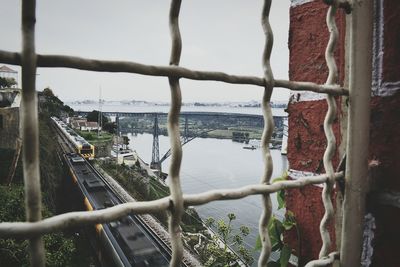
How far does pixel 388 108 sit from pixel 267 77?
1.21 feet

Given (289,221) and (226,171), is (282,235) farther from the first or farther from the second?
(226,171)

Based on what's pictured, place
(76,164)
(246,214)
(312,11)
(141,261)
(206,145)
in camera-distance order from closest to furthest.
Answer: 1. (312,11)
2. (141,261)
3. (76,164)
4. (246,214)
5. (206,145)

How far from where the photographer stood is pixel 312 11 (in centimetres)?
93

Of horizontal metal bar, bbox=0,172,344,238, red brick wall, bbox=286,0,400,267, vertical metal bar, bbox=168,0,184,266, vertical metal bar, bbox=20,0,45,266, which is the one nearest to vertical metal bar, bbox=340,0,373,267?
red brick wall, bbox=286,0,400,267

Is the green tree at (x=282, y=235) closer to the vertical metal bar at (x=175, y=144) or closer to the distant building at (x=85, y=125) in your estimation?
the vertical metal bar at (x=175, y=144)

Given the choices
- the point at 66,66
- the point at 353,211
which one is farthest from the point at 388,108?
the point at 66,66

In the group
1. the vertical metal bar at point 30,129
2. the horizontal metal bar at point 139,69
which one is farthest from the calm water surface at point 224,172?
the vertical metal bar at point 30,129

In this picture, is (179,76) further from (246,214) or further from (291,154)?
(246,214)

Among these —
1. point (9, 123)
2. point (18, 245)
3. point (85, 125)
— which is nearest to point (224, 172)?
point (85, 125)

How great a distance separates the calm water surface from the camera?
27609mm

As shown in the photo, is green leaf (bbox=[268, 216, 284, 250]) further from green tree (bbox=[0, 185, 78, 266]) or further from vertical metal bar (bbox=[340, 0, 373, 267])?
green tree (bbox=[0, 185, 78, 266])

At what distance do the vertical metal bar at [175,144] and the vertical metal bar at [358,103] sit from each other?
0.49 metres

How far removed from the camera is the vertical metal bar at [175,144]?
57cm

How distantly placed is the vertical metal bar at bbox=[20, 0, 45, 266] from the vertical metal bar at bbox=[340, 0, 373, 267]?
2.42ft
